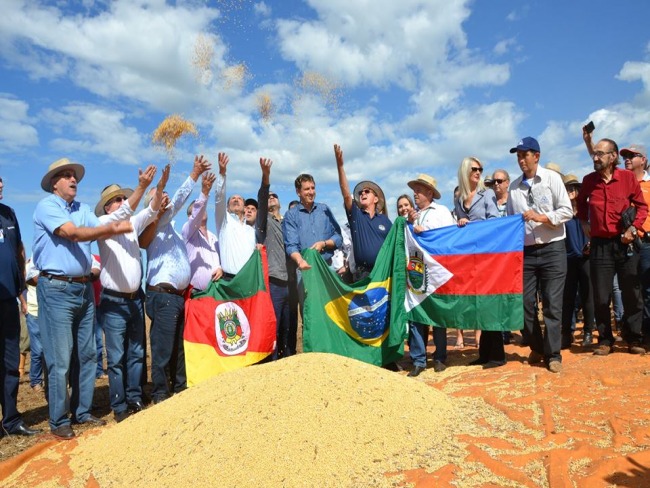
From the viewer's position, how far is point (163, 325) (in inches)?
200

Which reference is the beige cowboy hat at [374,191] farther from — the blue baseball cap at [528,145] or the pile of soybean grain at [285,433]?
the pile of soybean grain at [285,433]

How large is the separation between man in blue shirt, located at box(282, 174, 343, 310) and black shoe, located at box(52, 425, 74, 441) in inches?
106

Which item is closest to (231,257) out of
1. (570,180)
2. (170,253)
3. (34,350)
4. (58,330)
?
(170,253)

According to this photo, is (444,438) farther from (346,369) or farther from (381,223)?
(381,223)

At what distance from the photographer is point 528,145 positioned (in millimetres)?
4969

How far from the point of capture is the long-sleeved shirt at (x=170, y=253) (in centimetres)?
507

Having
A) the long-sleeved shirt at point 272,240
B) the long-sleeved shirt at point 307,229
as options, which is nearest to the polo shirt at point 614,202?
the long-sleeved shirt at point 307,229

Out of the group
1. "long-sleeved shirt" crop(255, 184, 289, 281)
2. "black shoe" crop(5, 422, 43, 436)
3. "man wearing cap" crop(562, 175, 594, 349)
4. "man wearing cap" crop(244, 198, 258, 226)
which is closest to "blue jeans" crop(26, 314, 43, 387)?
"black shoe" crop(5, 422, 43, 436)

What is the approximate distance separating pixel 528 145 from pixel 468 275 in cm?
151

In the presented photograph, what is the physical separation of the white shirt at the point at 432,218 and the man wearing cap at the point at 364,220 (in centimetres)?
38

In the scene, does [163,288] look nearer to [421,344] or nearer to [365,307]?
[365,307]

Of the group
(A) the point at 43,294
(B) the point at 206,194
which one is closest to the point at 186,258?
(B) the point at 206,194

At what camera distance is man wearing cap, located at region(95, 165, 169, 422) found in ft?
15.7

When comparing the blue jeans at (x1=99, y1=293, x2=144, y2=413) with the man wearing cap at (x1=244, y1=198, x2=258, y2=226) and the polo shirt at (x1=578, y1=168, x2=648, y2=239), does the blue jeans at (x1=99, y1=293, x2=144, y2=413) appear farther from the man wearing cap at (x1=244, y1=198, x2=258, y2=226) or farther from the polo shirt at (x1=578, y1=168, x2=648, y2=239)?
the polo shirt at (x1=578, y1=168, x2=648, y2=239)
